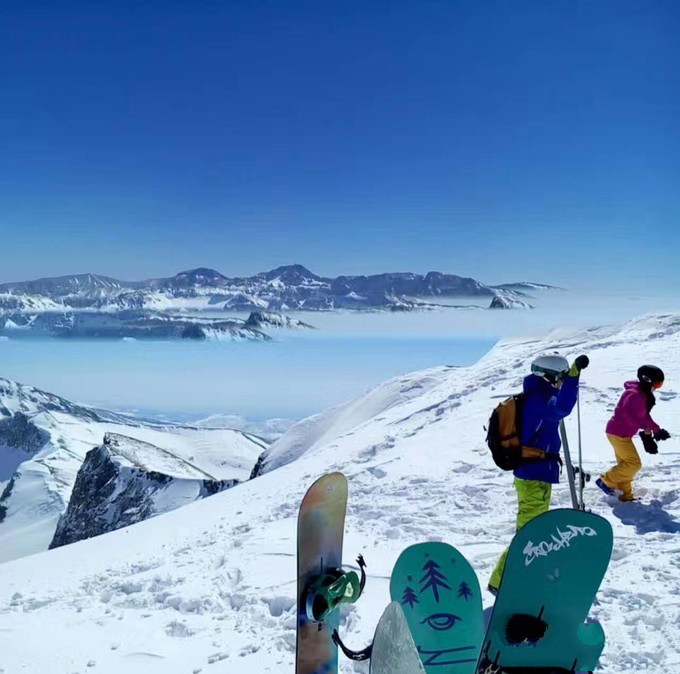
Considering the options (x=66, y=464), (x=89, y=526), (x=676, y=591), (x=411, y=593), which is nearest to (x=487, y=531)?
(x=676, y=591)

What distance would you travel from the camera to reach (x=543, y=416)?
5348mm

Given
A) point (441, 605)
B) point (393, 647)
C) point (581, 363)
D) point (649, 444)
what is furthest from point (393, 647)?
point (649, 444)

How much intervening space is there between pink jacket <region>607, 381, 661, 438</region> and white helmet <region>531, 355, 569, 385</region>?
2857 mm

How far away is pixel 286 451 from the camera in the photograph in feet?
154

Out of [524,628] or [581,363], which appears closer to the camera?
[524,628]

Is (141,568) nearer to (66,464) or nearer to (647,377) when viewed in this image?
(647,377)

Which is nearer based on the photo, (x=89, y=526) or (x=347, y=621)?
(x=347, y=621)

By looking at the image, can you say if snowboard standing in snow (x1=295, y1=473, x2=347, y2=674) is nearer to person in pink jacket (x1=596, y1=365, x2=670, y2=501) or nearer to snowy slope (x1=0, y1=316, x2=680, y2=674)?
snowy slope (x1=0, y1=316, x2=680, y2=674)

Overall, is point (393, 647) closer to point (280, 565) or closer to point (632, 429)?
point (280, 565)

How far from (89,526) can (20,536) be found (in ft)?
165

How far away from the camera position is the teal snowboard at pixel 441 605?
13.1 ft

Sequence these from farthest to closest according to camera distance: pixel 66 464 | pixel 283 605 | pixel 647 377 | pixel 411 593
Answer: pixel 66 464, pixel 647 377, pixel 283 605, pixel 411 593

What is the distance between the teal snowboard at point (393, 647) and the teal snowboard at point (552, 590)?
1.08 m

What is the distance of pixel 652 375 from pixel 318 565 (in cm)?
574
